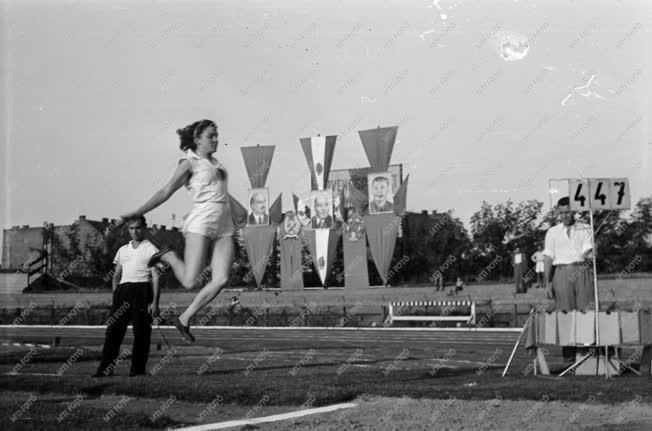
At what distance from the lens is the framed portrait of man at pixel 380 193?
46938 mm

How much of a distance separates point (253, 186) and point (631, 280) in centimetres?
2021

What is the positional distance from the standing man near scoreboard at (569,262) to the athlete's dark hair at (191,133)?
596 centimetres

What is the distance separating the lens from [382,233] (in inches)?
1854

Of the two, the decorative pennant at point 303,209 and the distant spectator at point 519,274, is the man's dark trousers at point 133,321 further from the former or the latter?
the decorative pennant at point 303,209

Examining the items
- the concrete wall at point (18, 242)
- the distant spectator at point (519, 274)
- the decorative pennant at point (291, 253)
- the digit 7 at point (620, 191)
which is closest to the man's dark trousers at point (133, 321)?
the digit 7 at point (620, 191)

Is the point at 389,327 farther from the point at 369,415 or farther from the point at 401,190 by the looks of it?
the point at 369,415

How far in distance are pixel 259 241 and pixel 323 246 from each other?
12.5 ft

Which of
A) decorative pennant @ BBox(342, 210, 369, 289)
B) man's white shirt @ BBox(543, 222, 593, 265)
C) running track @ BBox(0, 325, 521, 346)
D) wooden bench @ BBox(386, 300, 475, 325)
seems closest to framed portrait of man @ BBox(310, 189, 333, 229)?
decorative pennant @ BBox(342, 210, 369, 289)

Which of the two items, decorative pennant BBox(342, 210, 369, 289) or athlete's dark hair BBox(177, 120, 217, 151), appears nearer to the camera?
athlete's dark hair BBox(177, 120, 217, 151)

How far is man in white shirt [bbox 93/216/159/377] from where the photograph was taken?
39.9 feet

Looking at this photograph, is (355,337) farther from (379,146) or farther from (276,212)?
(276,212)

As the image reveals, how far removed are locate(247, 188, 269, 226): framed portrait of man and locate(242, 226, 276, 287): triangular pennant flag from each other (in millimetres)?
335

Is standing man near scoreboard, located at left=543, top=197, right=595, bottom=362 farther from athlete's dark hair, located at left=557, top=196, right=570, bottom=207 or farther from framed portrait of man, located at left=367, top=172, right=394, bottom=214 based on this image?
framed portrait of man, located at left=367, top=172, right=394, bottom=214

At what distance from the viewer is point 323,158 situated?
48.9 metres
